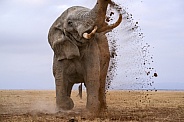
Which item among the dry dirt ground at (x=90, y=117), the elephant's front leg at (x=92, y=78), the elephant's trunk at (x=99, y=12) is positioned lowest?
the dry dirt ground at (x=90, y=117)

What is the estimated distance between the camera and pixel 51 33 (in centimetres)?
1244

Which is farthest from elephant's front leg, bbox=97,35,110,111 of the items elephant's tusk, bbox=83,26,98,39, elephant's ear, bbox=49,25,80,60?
elephant's tusk, bbox=83,26,98,39

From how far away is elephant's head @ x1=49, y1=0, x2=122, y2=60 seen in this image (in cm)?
1062

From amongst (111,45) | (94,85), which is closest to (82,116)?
(94,85)

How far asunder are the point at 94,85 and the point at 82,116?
965 millimetres

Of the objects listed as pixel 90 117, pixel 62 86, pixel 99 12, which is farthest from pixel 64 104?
pixel 99 12

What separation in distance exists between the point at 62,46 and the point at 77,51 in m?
0.60

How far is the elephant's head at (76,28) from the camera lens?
10625mm

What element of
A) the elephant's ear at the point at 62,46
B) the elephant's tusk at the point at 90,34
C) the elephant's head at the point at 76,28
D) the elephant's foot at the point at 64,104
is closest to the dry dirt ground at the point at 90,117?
the elephant's foot at the point at 64,104

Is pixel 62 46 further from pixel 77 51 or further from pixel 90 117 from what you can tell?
pixel 90 117

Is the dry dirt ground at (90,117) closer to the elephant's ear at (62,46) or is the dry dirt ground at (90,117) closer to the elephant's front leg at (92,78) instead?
the elephant's front leg at (92,78)

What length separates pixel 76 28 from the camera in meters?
11.2

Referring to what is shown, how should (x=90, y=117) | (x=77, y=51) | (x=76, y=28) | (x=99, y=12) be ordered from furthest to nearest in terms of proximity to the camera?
(x=77, y=51) → (x=76, y=28) → (x=90, y=117) → (x=99, y=12)

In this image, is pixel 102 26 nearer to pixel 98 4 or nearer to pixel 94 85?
pixel 98 4
